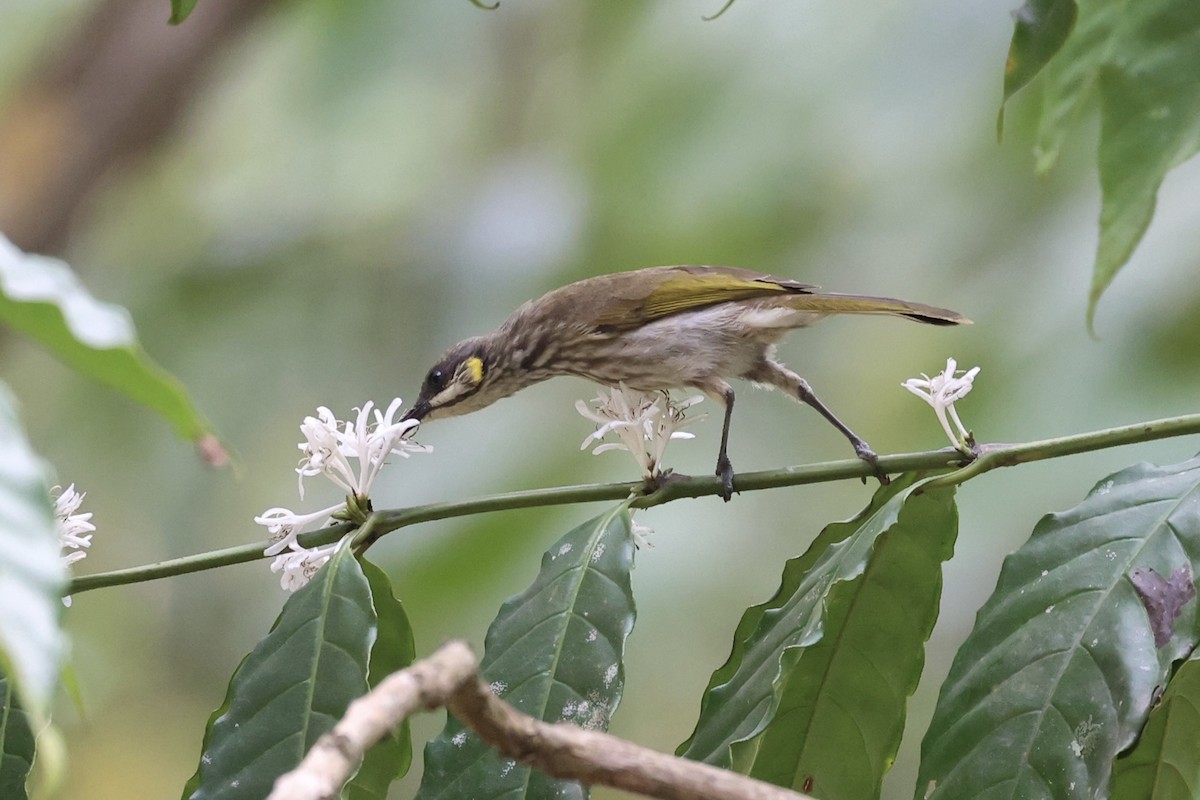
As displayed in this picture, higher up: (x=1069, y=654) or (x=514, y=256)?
(x=514, y=256)

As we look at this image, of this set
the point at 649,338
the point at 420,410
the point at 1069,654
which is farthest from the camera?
the point at 420,410

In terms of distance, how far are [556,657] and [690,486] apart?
0.33 metres

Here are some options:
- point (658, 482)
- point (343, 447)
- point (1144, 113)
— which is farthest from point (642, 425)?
Result: point (1144, 113)

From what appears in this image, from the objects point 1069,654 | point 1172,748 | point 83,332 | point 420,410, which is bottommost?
point 1172,748

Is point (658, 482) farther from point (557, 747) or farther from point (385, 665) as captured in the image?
point (557, 747)

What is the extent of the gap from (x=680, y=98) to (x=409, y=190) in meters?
1.74

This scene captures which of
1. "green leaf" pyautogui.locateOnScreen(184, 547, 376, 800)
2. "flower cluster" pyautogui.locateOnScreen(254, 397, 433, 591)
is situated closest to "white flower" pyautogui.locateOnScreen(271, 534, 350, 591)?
"flower cluster" pyautogui.locateOnScreen(254, 397, 433, 591)

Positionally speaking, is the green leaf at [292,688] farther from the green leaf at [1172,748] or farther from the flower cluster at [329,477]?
the green leaf at [1172,748]

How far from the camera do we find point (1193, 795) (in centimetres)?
156

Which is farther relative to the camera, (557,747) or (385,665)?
(385,665)

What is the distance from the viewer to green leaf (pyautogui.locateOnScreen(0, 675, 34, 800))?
1.58 m

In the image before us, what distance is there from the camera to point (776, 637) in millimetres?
1613

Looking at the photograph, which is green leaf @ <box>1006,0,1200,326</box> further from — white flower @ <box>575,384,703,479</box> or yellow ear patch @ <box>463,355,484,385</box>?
yellow ear patch @ <box>463,355,484,385</box>

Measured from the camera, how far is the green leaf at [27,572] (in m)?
0.65
